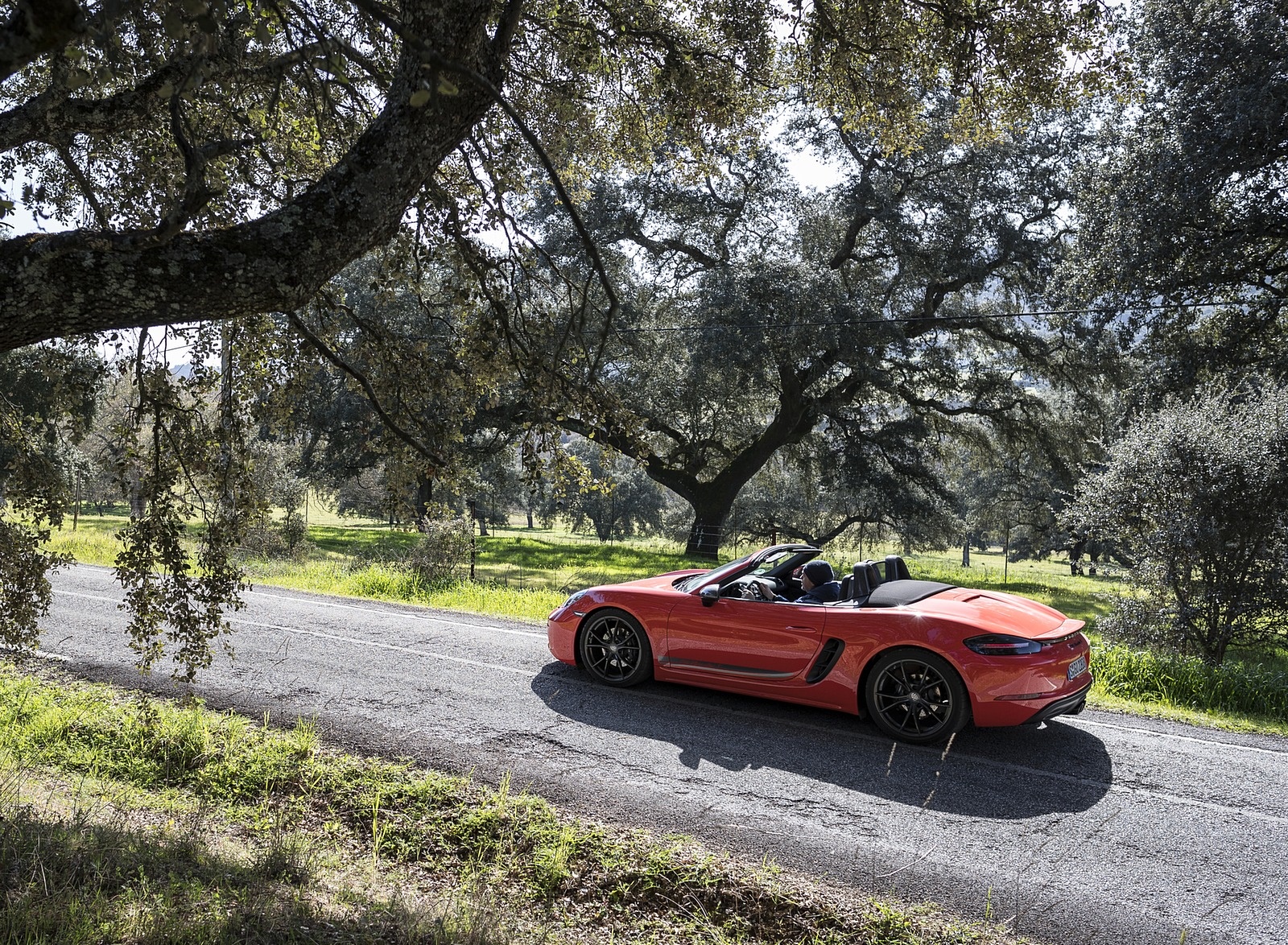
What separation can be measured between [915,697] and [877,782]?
82cm

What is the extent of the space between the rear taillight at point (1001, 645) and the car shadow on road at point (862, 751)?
2.37 ft

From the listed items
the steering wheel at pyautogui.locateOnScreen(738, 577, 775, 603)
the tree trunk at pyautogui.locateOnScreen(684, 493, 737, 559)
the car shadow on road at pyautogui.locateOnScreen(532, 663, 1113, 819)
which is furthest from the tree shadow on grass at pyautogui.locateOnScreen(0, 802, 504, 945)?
the tree trunk at pyautogui.locateOnScreen(684, 493, 737, 559)

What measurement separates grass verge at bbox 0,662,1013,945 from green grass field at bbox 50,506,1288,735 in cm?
487

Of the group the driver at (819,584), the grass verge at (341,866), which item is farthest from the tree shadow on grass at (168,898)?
the driver at (819,584)

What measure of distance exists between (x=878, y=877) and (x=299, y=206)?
Answer: 13.2ft

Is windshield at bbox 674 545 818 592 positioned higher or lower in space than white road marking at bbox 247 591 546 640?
higher

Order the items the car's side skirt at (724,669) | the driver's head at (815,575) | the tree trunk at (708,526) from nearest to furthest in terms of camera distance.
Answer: the car's side skirt at (724,669) → the driver's head at (815,575) → the tree trunk at (708,526)

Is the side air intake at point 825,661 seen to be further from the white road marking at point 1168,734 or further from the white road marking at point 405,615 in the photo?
the white road marking at point 405,615

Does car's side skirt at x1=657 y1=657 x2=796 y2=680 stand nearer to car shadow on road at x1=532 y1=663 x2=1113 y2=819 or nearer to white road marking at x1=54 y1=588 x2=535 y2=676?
car shadow on road at x1=532 y1=663 x2=1113 y2=819

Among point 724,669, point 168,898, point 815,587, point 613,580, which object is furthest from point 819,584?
point 613,580

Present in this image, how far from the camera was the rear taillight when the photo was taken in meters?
5.21

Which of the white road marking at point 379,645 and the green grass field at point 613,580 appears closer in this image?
the green grass field at point 613,580

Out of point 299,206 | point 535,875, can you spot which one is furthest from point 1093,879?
point 299,206

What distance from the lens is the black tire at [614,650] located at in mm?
6691
